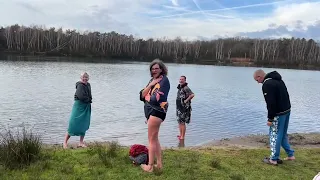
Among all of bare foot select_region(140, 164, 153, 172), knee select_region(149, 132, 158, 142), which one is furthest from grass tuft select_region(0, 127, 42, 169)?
knee select_region(149, 132, 158, 142)

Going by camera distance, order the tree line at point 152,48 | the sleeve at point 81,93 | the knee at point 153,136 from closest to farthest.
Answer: the knee at point 153,136
the sleeve at point 81,93
the tree line at point 152,48

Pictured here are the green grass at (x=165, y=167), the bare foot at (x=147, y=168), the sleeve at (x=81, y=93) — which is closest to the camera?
the green grass at (x=165, y=167)

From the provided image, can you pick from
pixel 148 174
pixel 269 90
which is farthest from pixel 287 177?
pixel 148 174

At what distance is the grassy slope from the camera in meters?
5.83

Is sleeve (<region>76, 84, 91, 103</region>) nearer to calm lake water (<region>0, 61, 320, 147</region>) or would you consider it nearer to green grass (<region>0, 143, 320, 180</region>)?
green grass (<region>0, 143, 320, 180</region>)

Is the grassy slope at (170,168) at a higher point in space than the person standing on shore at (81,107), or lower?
lower

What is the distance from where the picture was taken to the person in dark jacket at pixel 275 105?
290 inches

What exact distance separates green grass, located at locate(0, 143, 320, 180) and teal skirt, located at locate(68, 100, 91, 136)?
193 centimetres

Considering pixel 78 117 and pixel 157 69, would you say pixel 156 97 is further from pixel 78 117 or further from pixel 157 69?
pixel 78 117

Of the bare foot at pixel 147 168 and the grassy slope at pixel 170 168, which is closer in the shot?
the grassy slope at pixel 170 168

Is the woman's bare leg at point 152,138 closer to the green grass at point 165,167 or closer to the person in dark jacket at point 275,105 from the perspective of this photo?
the green grass at point 165,167

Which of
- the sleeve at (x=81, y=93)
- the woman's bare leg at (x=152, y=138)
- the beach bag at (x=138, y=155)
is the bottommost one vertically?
the beach bag at (x=138, y=155)

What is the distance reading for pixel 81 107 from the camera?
9.09 m

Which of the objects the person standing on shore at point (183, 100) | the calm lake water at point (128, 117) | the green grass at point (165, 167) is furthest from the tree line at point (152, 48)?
the green grass at point (165, 167)
